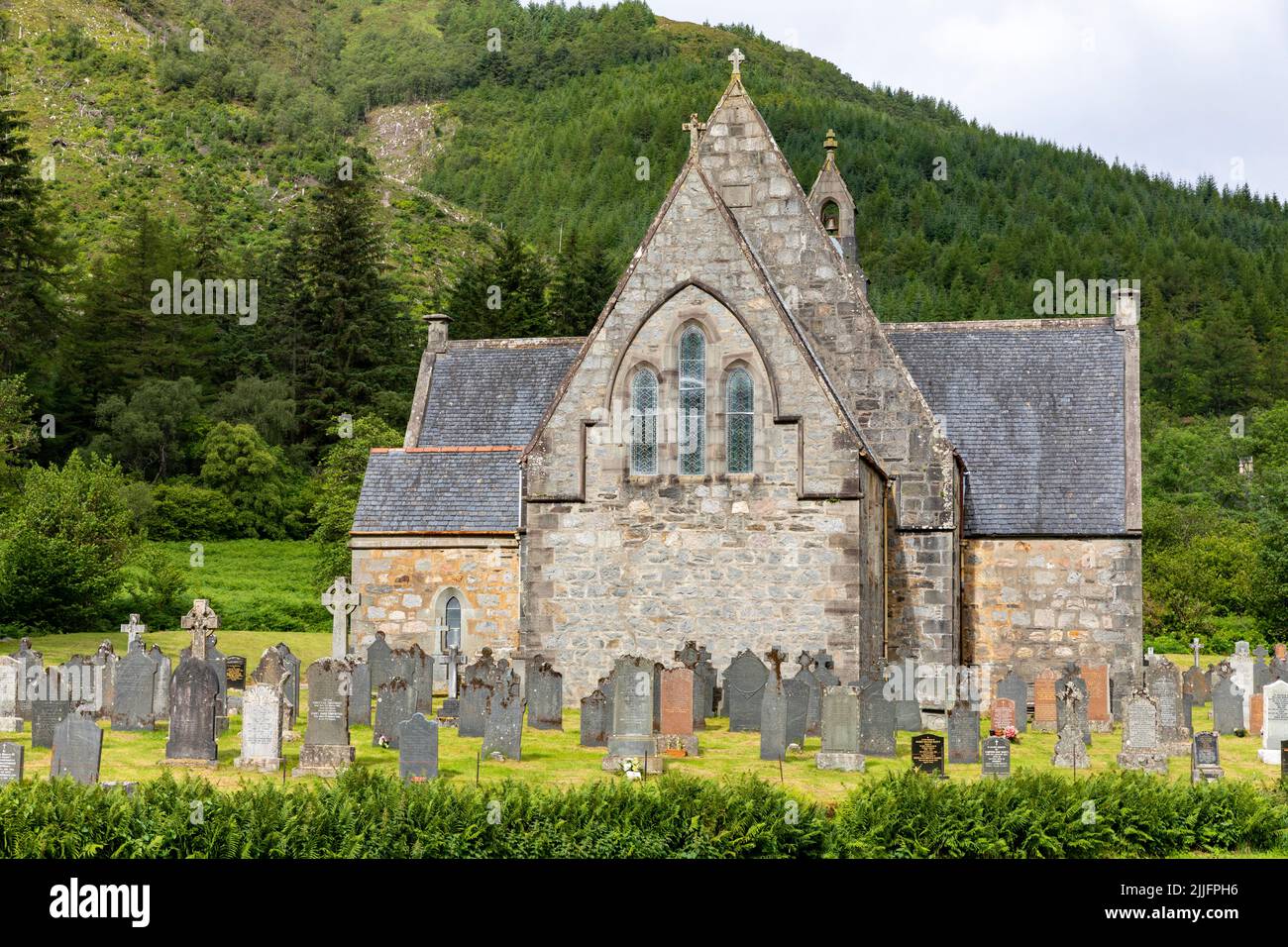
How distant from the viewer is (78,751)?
19438 mm

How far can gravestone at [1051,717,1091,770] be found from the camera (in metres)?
22.5

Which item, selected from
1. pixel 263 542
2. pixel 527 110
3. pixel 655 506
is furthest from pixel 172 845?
pixel 527 110

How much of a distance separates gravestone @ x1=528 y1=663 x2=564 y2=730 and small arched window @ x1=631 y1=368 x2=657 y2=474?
4.62 metres

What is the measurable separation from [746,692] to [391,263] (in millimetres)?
99913

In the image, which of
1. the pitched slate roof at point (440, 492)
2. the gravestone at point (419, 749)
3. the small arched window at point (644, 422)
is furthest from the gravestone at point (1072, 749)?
the pitched slate roof at point (440, 492)

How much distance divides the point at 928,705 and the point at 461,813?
13.7m

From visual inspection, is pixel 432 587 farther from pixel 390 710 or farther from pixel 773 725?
pixel 773 725

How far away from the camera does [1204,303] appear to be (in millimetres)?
128375

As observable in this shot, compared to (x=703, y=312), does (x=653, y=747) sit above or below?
below

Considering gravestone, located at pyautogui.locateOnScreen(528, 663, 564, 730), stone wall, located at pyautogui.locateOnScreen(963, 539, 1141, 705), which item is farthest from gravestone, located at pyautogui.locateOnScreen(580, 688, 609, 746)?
stone wall, located at pyautogui.locateOnScreen(963, 539, 1141, 705)

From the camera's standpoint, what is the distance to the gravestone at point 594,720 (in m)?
23.4

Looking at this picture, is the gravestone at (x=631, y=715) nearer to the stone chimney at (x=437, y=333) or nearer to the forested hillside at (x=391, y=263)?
the stone chimney at (x=437, y=333)

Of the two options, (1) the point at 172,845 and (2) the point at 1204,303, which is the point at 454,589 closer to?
(1) the point at 172,845

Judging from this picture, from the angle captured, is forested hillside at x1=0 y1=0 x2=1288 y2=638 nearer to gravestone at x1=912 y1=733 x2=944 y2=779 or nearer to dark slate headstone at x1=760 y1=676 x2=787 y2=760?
dark slate headstone at x1=760 y1=676 x2=787 y2=760
